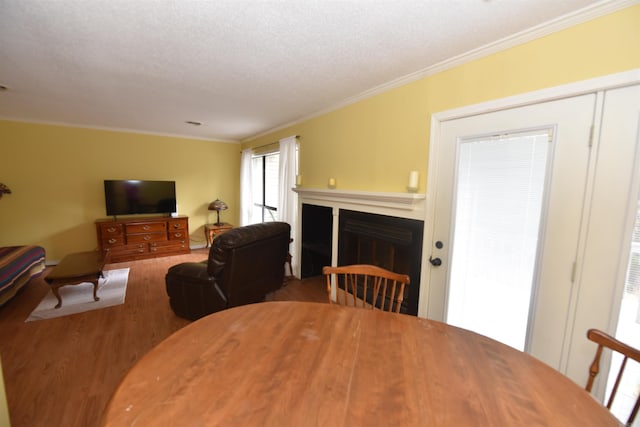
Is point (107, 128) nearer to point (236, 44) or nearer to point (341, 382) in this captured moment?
→ point (236, 44)

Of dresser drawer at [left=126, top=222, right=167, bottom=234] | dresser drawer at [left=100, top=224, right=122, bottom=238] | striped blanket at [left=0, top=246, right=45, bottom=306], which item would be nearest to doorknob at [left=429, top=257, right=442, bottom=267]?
striped blanket at [left=0, top=246, right=45, bottom=306]

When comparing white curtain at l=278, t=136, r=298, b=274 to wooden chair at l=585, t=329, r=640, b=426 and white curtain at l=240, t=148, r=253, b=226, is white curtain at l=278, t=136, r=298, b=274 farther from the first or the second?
wooden chair at l=585, t=329, r=640, b=426

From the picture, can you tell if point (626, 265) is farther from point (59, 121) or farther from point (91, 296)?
point (59, 121)

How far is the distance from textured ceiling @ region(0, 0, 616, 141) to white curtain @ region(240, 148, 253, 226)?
2279 millimetres

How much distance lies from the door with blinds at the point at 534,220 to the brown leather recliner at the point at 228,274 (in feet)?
5.37

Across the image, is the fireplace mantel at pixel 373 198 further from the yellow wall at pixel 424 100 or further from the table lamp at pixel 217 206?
the table lamp at pixel 217 206

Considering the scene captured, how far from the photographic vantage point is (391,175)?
7.94 feet

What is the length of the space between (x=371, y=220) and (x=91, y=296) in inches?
135

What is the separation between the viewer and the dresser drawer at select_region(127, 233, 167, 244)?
4.49m

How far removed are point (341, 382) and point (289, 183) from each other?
3188 millimetres

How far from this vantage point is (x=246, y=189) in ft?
17.4

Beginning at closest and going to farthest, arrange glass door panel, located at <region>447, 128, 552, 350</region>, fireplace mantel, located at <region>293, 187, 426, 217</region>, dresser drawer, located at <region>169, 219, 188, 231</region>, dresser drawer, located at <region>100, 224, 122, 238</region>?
1. glass door panel, located at <region>447, 128, 552, 350</region>
2. fireplace mantel, located at <region>293, 187, 426, 217</region>
3. dresser drawer, located at <region>100, 224, 122, 238</region>
4. dresser drawer, located at <region>169, 219, 188, 231</region>

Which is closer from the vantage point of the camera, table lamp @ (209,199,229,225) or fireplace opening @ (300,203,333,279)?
fireplace opening @ (300,203,333,279)

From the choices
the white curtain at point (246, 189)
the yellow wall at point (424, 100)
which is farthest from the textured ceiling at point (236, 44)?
the white curtain at point (246, 189)
